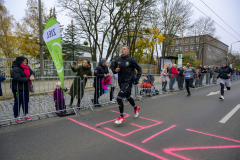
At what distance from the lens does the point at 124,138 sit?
3.52m

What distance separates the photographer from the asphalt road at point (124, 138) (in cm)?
286

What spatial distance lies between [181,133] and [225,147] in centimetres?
89

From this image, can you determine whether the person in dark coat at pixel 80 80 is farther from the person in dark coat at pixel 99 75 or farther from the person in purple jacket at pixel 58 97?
the person in purple jacket at pixel 58 97

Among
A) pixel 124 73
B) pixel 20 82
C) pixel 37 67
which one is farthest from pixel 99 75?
pixel 37 67

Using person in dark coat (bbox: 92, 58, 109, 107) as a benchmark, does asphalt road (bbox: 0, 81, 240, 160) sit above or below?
below

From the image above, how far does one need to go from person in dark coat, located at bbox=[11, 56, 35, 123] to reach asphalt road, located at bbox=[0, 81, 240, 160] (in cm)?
59

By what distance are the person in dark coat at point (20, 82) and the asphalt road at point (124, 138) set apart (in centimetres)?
59

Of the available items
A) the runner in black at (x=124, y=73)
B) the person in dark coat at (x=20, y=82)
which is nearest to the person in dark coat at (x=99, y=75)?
the runner in black at (x=124, y=73)

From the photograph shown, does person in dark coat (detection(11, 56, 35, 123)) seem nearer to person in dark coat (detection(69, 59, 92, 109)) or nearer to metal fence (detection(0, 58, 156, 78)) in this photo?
person in dark coat (detection(69, 59, 92, 109))

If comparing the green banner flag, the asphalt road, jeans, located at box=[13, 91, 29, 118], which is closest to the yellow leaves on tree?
the green banner flag

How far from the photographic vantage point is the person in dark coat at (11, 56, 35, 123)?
13.9 ft

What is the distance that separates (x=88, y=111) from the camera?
18.8ft

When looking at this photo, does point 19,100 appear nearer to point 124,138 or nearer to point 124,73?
point 124,73

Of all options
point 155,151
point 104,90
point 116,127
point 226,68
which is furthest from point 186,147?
point 226,68
